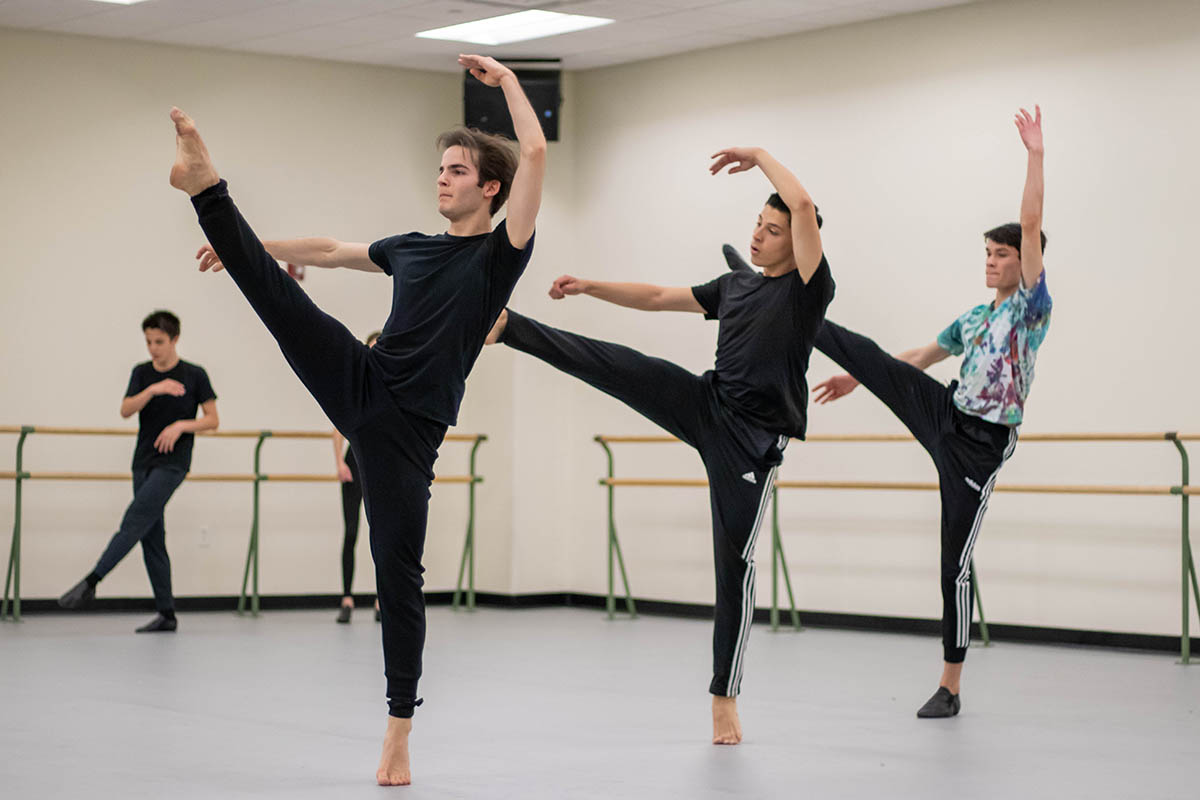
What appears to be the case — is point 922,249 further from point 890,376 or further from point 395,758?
point 395,758

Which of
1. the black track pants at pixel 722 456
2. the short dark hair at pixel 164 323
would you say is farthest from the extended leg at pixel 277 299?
the short dark hair at pixel 164 323

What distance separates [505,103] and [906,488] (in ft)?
10.7

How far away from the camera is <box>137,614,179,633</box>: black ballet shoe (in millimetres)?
7609

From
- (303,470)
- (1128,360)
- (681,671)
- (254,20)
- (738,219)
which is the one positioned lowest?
(681,671)

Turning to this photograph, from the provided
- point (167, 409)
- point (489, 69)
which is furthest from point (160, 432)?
point (489, 69)

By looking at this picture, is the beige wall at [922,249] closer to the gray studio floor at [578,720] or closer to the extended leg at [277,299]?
the gray studio floor at [578,720]

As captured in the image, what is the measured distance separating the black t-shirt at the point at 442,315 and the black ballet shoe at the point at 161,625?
439 cm

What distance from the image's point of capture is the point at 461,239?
12.3 ft

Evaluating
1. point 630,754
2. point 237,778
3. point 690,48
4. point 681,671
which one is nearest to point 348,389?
point 237,778

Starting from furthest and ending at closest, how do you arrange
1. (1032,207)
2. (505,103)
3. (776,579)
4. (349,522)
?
(505,103)
(349,522)
(776,579)
(1032,207)

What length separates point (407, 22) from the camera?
27.3 ft

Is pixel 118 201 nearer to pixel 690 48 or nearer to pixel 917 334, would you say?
pixel 690 48

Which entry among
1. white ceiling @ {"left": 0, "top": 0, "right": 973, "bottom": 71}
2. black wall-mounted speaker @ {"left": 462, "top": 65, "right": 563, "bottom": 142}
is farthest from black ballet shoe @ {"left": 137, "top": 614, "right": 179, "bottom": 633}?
black wall-mounted speaker @ {"left": 462, "top": 65, "right": 563, "bottom": 142}

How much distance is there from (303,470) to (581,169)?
2429 millimetres
